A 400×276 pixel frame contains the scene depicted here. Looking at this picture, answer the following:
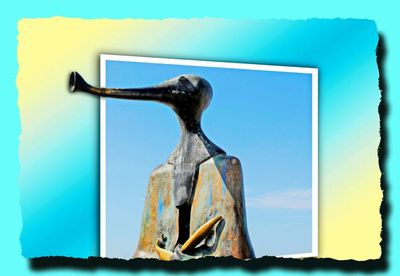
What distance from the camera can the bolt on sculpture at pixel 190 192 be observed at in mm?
5508

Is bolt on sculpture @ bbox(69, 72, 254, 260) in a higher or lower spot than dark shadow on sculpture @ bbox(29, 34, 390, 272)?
higher

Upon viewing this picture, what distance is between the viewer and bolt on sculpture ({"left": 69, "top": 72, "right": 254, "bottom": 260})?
551 cm

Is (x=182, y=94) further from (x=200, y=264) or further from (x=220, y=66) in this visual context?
(x=200, y=264)

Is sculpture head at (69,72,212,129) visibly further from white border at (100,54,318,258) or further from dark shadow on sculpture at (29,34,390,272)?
Result: dark shadow on sculpture at (29,34,390,272)

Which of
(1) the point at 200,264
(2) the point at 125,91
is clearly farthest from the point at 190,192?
(2) the point at 125,91

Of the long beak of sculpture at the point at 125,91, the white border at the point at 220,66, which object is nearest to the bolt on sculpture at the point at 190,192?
the long beak of sculpture at the point at 125,91

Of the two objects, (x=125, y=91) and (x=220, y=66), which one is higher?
(x=220, y=66)

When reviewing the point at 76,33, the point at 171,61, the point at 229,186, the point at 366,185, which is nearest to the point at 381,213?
the point at 366,185

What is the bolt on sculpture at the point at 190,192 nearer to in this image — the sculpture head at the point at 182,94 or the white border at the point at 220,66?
the sculpture head at the point at 182,94

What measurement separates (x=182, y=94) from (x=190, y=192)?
0.57 metres

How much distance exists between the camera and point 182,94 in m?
5.68

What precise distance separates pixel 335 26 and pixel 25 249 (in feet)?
8.02

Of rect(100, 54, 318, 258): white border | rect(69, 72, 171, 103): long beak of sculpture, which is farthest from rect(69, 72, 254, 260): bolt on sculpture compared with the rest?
rect(100, 54, 318, 258): white border

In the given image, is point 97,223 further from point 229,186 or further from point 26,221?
point 229,186
